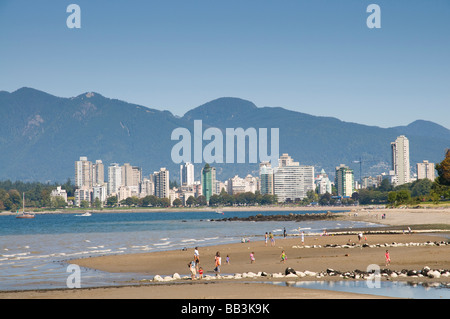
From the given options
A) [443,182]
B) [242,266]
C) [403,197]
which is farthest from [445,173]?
[242,266]

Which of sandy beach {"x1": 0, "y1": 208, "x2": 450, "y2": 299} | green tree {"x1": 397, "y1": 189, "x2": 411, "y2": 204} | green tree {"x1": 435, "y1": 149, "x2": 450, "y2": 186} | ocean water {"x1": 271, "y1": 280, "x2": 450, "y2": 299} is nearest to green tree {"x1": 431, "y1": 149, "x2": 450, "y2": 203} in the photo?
green tree {"x1": 435, "y1": 149, "x2": 450, "y2": 186}

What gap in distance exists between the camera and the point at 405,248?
49.2 meters

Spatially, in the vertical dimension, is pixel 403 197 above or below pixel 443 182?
below

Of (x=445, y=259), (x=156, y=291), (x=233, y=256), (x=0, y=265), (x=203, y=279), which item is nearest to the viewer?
(x=156, y=291)

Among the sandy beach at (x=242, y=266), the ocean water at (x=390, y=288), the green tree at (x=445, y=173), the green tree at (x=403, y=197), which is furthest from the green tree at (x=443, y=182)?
the ocean water at (x=390, y=288)

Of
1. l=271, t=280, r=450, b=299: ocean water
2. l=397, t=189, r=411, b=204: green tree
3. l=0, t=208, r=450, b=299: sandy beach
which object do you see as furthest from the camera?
l=397, t=189, r=411, b=204: green tree

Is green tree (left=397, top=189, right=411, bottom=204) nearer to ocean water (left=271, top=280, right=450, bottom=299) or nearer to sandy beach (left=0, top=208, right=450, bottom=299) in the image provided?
sandy beach (left=0, top=208, right=450, bottom=299)

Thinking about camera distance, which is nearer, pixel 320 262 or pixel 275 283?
pixel 275 283

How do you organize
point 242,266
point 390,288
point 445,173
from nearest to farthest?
point 390,288 → point 242,266 → point 445,173

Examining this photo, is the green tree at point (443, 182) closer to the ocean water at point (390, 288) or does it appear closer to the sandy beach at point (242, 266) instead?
the sandy beach at point (242, 266)

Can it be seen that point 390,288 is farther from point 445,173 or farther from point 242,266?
point 445,173
